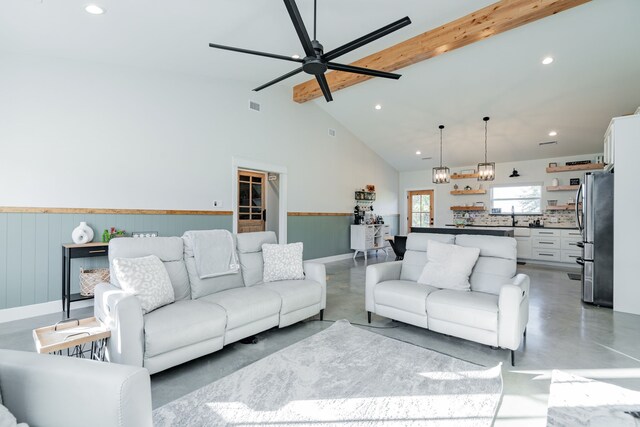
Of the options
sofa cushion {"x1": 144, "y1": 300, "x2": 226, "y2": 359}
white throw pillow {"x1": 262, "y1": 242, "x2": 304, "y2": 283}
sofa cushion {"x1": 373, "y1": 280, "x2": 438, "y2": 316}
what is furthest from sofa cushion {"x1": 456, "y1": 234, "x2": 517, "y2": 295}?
sofa cushion {"x1": 144, "y1": 300, "x2": 226, "y2": 359}

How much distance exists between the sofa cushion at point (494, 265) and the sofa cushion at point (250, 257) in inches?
88.3

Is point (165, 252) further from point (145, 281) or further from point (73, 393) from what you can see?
point (73, 393)

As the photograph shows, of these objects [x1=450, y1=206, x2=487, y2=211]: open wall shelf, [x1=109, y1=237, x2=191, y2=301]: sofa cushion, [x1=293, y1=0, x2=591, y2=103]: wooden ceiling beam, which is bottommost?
[x1=109, y1=237, x2=191, y2=301]: sofa cushion

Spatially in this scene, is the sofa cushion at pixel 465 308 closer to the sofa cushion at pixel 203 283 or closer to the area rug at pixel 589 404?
the area rug at pixel 589 404

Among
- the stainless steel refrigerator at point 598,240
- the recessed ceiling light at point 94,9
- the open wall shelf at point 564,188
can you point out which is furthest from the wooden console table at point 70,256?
the open wall shelf at point 564,188

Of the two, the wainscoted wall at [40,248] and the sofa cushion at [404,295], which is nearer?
the sofa cushion at [404,295]

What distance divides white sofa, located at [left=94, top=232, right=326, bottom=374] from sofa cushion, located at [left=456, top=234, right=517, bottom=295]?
5.31 ft

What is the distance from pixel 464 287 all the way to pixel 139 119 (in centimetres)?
457

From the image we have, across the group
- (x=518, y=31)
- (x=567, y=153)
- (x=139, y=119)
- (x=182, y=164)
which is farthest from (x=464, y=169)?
(x=139, y=119)

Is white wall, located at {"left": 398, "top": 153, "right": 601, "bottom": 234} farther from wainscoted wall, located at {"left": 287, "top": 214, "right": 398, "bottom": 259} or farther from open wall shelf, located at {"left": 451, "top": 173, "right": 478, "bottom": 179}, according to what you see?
wainscoted wall, located at {"left": 287, "top": 214, "right": 398, "bottom": 259}

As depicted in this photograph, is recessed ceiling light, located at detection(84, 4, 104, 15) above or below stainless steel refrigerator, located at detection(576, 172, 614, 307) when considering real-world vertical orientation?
Result: above

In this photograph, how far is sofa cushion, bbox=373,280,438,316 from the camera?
291 cm

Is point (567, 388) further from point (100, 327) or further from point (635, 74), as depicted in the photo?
point (635, 74)

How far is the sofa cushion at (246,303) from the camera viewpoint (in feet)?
8.45
